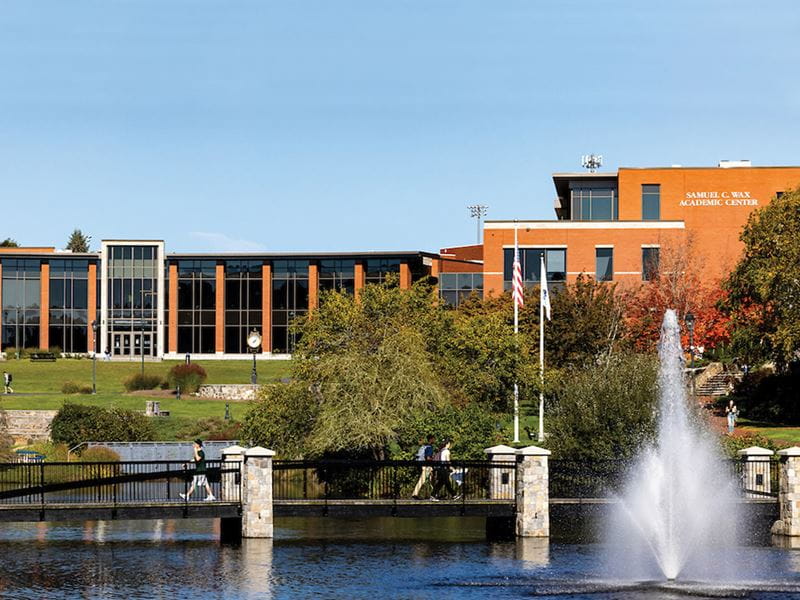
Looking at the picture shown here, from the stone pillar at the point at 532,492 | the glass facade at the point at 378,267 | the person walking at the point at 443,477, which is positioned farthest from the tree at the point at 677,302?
the stone pillar at the point at 532,492

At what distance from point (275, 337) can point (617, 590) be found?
288ft

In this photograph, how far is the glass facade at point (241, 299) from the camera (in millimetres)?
113312

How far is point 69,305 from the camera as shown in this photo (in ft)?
376

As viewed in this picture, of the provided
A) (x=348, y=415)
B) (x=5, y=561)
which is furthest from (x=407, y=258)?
(x=5, y=561)

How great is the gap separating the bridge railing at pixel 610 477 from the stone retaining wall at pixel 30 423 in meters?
36.3

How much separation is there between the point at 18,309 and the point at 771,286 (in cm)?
6955

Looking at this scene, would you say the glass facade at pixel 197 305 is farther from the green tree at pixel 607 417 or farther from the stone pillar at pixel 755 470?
the stone pillar at pixel 755 470

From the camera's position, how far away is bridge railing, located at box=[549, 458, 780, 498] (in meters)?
38.2

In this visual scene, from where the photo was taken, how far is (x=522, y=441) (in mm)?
57688

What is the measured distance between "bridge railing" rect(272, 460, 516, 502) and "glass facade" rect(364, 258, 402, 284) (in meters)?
61.1

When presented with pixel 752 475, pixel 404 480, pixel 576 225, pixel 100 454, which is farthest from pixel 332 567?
pixel 576 225

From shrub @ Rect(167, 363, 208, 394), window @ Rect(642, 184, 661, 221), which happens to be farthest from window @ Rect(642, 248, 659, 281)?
shrub @ Rect(167, 363, 208, 394)

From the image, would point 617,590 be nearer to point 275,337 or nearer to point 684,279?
point 684,279

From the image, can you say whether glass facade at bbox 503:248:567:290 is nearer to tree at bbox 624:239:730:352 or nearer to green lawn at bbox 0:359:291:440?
tree at bbox 624:239:730:352
